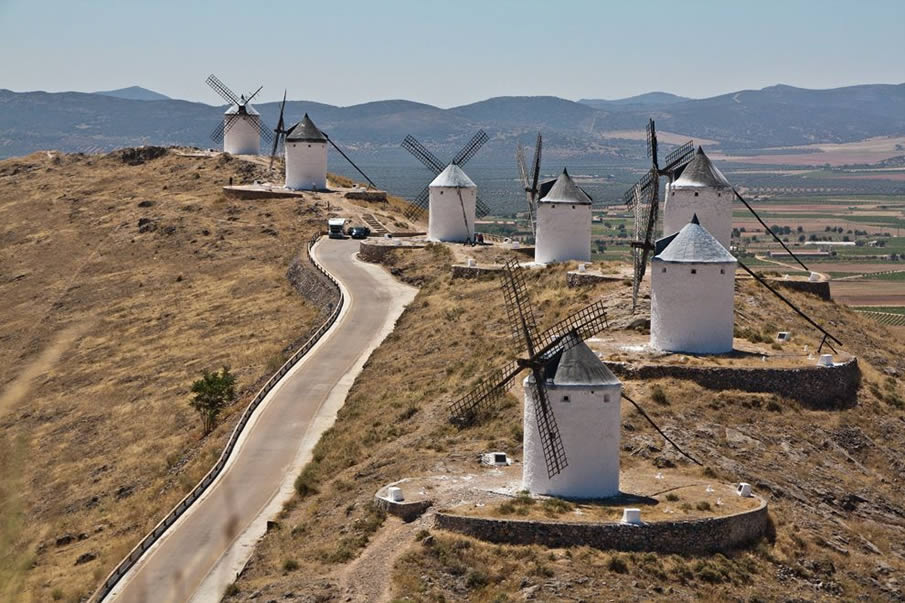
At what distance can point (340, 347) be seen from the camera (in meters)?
43.0

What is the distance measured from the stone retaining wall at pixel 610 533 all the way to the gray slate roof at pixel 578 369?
2757 mm

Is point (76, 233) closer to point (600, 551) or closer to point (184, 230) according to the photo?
point (184, 230)

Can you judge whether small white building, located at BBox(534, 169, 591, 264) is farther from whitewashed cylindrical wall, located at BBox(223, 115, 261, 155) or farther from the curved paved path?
whitewashed cylindrical wall, located at BBox(223, 115, 261, 155)

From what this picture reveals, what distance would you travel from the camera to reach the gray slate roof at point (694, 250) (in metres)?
33.0

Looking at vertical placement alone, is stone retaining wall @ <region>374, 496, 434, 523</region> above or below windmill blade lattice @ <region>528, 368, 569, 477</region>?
below

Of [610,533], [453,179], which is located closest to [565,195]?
[453,179]

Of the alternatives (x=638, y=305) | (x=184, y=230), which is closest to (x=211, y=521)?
(x=638, y=305)

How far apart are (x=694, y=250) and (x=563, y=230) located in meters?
13.8

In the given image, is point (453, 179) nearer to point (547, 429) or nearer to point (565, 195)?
point (565, 195)

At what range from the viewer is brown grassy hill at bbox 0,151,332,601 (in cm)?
3117

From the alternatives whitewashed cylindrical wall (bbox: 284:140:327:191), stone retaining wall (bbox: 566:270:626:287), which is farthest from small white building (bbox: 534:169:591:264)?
whitewashed cylindrical wall (bbox: 284:140:327:191)

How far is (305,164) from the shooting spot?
72812mm

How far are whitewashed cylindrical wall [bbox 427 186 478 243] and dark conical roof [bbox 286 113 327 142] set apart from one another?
16.1m

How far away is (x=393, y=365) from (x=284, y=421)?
4522 millimetres
